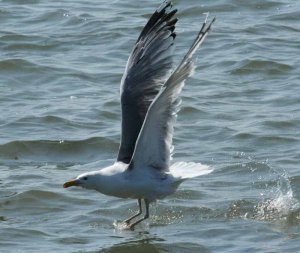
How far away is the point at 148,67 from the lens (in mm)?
9367

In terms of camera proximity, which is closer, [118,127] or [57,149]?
[57,149]

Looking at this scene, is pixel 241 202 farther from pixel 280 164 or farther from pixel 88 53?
pixel 88 53

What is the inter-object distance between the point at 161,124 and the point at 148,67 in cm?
93

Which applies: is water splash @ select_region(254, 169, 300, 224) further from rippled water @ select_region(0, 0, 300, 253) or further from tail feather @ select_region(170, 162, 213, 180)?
tail feather @ select_region(170, 162, 213, 180)

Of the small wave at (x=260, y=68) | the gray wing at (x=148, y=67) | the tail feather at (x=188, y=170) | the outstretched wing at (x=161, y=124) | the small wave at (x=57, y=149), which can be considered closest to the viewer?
the outstretched wing at (x=161, y=124)

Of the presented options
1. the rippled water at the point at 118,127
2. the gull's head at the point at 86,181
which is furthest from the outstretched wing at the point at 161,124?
the rippled water at the point at 118,127

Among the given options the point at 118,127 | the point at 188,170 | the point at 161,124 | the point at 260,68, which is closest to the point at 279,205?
the point at 188,170

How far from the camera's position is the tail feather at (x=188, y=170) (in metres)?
8.55

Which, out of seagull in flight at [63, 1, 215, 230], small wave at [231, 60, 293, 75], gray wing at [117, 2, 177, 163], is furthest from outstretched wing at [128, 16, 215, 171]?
small wave at [231, 60, 293, 75]

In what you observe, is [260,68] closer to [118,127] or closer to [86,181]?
[118,127]

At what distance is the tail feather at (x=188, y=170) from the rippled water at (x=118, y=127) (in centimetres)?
54

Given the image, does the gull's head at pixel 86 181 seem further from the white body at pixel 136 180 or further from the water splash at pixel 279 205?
the water splash at pixel 279 205

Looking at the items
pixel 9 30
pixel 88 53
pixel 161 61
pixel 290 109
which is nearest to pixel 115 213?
pixel 161 61

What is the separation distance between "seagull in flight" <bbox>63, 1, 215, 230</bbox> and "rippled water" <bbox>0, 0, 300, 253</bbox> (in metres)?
0.46
